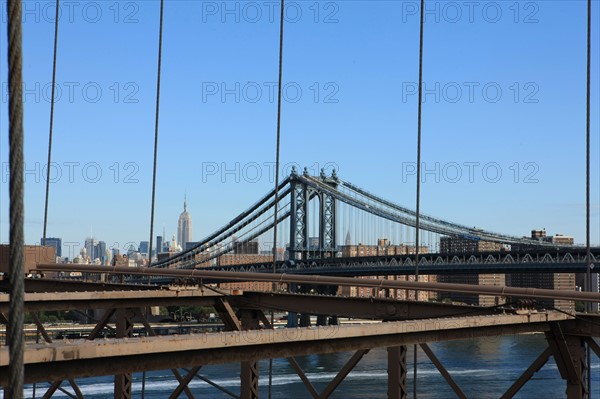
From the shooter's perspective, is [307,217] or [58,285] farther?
[307,217]

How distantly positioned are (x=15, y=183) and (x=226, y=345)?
413 centimetres

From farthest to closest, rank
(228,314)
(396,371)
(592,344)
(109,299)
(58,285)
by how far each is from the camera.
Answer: (58,285) < (228,314) < (109,299) < (396,371) < (592,344)

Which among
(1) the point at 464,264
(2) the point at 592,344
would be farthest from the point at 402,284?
(1) the point at 464,264

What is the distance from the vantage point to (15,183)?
12.5ft

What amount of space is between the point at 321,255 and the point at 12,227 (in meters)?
105

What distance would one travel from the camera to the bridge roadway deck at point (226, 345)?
265 inches

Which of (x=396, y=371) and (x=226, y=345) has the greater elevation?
(x=226, y=345)

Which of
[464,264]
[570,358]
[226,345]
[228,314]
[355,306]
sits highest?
[464,264]

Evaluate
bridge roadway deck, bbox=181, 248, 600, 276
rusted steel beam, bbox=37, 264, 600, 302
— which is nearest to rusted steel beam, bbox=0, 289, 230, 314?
rusted steel beam, bbox=37, 264, 600, 302

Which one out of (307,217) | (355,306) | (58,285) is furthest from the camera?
(307,217)

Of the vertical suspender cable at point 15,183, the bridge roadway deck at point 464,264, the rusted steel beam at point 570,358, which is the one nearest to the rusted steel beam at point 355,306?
the rusted steel beam at point 570,358

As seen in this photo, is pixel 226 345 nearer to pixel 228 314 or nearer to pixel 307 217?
pixel 228 314

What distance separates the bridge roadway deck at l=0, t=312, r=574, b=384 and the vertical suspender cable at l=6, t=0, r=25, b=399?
2.48 metres

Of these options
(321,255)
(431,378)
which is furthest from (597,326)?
(321,255)
